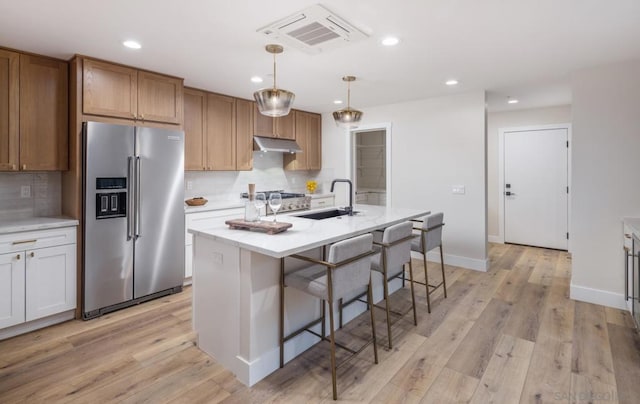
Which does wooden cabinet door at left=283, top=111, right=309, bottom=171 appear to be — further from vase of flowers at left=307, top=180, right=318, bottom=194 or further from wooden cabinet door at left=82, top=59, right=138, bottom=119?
wooden cabinet door at left=82, top=59, right=138, bottom=119

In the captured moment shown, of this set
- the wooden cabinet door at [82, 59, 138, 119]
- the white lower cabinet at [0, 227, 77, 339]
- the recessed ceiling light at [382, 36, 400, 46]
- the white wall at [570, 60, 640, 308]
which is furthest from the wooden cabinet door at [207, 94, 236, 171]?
the white wall at [570, 60, 640, 308]

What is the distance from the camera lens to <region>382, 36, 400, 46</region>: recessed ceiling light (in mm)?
2688

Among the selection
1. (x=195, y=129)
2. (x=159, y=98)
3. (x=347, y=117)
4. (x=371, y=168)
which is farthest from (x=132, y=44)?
(x=371, y=168)

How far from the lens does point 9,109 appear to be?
2848 millimetres

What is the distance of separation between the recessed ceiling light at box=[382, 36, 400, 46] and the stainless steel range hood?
8.43ft

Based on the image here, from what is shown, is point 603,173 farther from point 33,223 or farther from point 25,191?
point 25,191

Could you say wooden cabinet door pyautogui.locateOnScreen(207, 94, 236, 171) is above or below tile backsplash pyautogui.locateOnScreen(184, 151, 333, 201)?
above

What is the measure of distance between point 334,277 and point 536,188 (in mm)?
5139

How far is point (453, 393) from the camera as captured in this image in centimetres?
203

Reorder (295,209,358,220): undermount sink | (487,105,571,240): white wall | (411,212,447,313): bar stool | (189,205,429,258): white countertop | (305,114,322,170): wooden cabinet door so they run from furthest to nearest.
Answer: (305,114,322,170): wooden cabinet door → (487,105,571,240): white wall → (295,209,358,220): undermount sink → (411,212,447,313): bar stool → (189,205,429,258): white countertop

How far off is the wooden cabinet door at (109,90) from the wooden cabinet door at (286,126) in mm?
2300

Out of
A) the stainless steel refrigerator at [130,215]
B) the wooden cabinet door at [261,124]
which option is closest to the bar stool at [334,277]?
the stainless steel refrigerator at [130,215]

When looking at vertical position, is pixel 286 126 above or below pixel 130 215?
above

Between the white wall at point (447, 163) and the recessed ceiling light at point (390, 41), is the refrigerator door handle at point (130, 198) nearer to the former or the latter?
the recessed ceiling light at point (390, 41)
